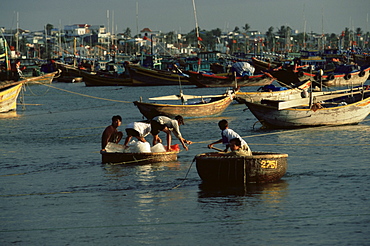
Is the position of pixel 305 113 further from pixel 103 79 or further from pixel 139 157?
pixel 103 79

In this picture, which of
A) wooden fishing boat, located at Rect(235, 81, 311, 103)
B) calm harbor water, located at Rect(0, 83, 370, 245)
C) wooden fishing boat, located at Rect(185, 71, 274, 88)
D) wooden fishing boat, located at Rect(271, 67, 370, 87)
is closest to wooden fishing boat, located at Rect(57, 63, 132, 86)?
wooden fishing boat, located at Rect(185, 71, 274, 88)

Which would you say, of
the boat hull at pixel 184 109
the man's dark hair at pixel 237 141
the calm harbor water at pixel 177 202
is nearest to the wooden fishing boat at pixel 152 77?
the boat hull at pixel 184 109

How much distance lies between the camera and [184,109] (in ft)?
108

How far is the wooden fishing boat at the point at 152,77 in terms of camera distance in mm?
76938

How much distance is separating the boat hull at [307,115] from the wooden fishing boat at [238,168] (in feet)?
40.5

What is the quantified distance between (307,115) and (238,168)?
1328cm

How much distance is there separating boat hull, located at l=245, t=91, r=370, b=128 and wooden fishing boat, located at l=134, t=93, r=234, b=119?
5.62 meters

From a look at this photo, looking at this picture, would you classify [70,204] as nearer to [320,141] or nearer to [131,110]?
[320,141]

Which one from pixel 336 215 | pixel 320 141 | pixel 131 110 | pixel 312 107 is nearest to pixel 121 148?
pixel 336 215

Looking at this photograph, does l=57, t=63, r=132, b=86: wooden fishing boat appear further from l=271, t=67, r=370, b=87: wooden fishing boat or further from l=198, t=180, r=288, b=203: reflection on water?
l=198, t=180, r=288, b=203: reflection on water

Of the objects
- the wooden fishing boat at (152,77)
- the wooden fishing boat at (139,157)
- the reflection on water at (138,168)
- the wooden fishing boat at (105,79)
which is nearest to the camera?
the reflection on water at (138,168)

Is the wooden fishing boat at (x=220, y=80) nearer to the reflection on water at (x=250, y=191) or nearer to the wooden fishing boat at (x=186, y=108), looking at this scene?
the wooden fishing boat at (x=186, y=108)

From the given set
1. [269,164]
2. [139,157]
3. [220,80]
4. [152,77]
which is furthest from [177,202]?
[152,77]

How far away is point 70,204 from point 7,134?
17.4 meters
